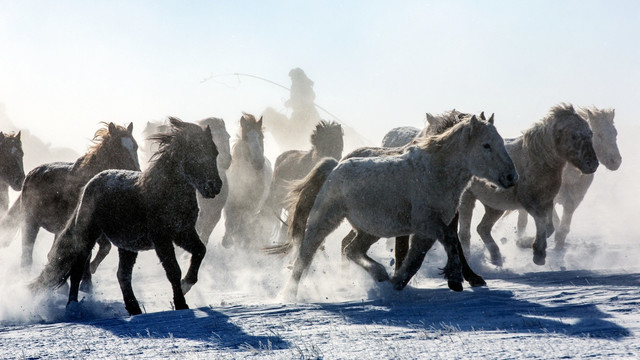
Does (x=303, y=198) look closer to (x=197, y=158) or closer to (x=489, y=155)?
(x=197, y=158)

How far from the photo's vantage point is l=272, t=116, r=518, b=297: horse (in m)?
6.06

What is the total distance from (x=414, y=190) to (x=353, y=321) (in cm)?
149

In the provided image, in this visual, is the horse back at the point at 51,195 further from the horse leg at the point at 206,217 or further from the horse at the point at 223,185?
the horse leg at the point at 206,217

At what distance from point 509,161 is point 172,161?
2.81 metres

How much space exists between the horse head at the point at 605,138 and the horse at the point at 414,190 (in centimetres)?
508

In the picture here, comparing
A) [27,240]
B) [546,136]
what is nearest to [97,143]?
[27,240]

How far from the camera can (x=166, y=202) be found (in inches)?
225

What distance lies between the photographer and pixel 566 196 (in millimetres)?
11414

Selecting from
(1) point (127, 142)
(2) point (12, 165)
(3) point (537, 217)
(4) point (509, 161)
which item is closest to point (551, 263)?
(3) point (537, 217)

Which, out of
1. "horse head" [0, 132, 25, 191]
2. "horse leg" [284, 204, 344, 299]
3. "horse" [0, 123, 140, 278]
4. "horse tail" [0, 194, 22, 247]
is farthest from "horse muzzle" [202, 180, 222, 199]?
"horse head" [0, 132, 25, 191]

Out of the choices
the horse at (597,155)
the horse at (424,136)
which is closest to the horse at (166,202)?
the horse at (424,136)

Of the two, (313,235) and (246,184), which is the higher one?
(246,184)

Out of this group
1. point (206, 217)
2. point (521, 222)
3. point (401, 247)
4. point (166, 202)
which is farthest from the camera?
point (521, 222)

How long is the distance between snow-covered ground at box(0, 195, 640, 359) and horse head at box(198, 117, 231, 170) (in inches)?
104
